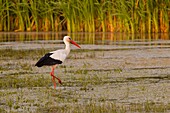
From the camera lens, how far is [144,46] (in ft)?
54.0

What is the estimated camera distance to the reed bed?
832 inches

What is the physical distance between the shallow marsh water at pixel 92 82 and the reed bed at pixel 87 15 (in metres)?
5.53

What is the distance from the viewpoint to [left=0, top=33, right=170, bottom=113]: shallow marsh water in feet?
23.9

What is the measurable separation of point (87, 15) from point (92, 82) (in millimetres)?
13207

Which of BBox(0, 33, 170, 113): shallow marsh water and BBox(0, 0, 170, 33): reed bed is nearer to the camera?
BBox(0, 33, 170, 113): shallow marsh water

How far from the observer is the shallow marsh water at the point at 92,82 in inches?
287

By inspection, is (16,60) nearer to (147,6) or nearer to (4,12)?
(147,6)

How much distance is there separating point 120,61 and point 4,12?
1304cm

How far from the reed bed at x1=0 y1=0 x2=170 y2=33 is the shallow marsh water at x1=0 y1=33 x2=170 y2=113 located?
→ 5.53m

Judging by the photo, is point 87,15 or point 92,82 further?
point 87,15

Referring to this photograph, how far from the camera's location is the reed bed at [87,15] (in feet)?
69.4

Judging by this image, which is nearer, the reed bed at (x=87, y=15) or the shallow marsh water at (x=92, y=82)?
the shallow marsh water at (x=92, y=82)

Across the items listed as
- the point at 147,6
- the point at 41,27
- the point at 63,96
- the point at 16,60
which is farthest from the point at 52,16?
the point at 63,96

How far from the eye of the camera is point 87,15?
2236 centimetres
